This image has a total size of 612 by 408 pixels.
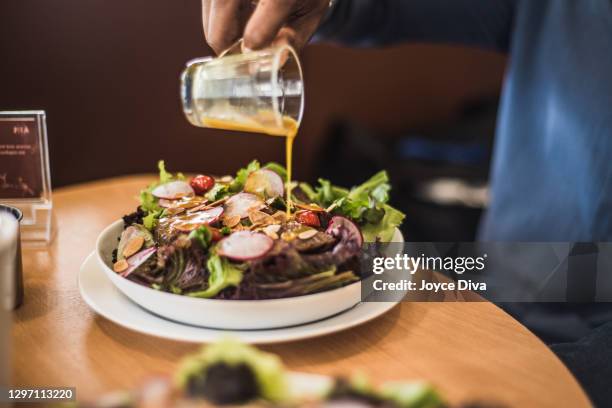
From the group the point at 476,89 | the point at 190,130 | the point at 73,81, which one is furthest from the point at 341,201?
the point at 476,89

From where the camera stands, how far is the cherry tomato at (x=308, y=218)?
0.98 meters

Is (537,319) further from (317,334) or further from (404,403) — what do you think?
(404,403)

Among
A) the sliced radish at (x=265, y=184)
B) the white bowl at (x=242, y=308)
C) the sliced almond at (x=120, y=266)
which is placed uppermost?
the sliced radish at (x=265, y=184)

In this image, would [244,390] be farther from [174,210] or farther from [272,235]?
[174,210]

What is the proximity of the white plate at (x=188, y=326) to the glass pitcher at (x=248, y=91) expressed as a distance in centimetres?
30

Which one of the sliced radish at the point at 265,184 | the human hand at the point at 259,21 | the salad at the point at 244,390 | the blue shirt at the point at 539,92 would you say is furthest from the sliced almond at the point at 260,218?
the blue shirt at the point at 539,92

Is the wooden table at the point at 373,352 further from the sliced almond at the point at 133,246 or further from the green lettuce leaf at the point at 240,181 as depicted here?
the green lettuce leaf at the point at 240,181

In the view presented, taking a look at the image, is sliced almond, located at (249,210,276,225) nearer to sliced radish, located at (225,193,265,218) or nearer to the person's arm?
sliced radish, located at (225,193,265,218)

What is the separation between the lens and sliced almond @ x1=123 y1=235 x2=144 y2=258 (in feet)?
3.14

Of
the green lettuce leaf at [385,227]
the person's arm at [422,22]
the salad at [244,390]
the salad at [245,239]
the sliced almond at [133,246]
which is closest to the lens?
the salad at [244,390]

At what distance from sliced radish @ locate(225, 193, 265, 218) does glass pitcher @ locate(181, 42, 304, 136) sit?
125mm

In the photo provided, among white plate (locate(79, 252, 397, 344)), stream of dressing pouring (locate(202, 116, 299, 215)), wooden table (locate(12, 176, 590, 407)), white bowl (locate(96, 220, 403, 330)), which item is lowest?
wooden table (locate(12, 176, 590, 407))

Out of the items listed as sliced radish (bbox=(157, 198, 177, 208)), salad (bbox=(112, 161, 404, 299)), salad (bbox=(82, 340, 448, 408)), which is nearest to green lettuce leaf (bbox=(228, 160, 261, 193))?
salad (bbox=(112, 161, 404, 299))

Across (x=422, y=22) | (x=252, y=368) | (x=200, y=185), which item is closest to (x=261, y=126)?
(x=200, y=185)
